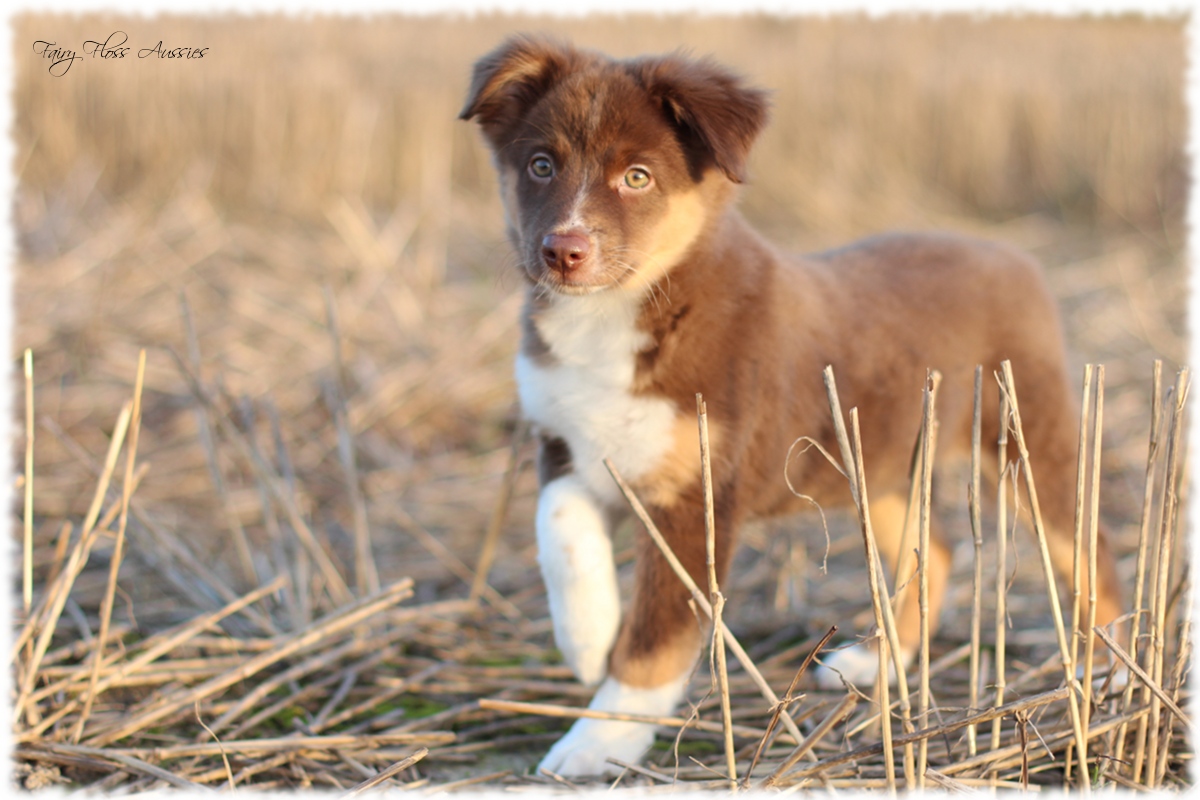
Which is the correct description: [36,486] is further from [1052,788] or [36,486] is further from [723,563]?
[1052,788]

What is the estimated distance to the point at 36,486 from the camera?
5137 mm

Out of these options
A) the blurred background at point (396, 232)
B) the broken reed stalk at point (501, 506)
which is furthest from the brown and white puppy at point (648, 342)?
the blurred background at point (396, 232)

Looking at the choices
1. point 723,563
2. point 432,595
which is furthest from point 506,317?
point 723,563

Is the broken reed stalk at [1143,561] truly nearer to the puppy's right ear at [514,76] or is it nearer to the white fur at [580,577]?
the white fur at [580,577]

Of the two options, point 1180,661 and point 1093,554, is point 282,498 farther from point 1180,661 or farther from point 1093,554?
point 1180,661

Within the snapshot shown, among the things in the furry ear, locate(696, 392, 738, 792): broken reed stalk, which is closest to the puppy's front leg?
locate(696, 392, 738, 792): broken reed stalk

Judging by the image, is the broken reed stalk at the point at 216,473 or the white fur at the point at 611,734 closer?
the white fur at the point at 611,734

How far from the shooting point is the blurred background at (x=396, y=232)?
502cm

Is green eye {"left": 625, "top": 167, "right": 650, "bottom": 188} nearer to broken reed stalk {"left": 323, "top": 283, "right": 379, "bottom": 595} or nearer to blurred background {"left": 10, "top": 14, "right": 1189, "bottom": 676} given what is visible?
blurred background {"left": 10, "top": 14, "right": 1189, "bottom": 676}

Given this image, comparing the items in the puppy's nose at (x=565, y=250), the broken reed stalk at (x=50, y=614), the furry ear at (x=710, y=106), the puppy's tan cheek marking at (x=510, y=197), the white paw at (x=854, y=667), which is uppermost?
the furry ear at (x=710, y=106)

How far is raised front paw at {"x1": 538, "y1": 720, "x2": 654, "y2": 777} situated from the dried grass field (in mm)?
97

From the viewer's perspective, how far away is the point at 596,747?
3.24 meters

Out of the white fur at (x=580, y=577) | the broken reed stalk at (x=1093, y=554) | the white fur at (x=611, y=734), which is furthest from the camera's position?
the white fur at (x=580, y=577)

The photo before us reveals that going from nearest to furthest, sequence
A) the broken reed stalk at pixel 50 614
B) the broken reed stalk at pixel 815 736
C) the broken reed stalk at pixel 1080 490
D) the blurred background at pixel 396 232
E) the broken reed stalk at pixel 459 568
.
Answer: the broken reed stalk at pixel 815 736
the broken reed stalk at pixel 1080 490
the broken reed stalk at pixel 50 614
the broken reed stalk at pixel 459 568
the blurred background at pixel 396 232
